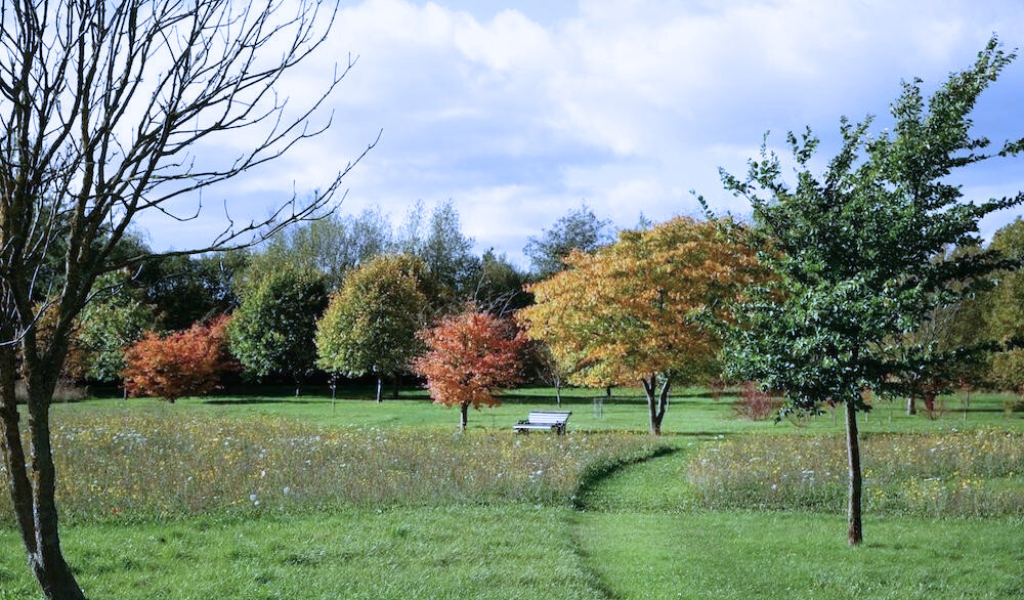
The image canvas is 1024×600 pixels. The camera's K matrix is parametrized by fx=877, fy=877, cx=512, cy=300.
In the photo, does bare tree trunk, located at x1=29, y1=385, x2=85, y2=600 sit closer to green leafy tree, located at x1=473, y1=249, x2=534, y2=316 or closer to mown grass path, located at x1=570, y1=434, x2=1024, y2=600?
mown grass path, located at x1=570, y1=434, x2=1024, y2=600

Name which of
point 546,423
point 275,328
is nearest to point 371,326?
point 275,328

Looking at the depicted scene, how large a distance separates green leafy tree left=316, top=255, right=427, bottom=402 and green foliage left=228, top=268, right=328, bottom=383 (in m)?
3.34

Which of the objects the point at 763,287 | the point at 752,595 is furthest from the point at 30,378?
the point at 763,287

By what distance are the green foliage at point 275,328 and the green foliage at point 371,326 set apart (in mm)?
3457

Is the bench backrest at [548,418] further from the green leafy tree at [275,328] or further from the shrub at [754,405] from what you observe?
the green leafy tree at [275,328]

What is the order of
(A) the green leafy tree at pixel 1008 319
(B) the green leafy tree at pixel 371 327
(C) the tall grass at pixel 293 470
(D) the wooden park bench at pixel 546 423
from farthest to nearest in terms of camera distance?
(B) the green leafy tree at pixel 371 327
(A) the green leafy tree at pixel 1008 319
(D) the wooden park bench at pixel 546 423
(C) the tall grass at pixel 293 470

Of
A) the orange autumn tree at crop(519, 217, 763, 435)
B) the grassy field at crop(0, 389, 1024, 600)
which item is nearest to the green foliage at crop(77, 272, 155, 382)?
the grassy field at crop(0, 389, 1024, 600)

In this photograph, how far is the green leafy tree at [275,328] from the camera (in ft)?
149

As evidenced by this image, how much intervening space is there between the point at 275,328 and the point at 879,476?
36.2m

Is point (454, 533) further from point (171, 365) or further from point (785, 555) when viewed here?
point (171, 365)

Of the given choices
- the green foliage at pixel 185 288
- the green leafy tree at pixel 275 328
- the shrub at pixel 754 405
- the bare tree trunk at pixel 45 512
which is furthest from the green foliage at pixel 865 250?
the green foliage at pixel 185 288

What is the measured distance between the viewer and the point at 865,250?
9.56m

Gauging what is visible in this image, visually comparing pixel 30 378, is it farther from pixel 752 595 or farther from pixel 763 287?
pixel 763 287

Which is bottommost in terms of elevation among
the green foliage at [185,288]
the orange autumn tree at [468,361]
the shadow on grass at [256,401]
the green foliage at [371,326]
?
the shadow on grass at [256,401]
